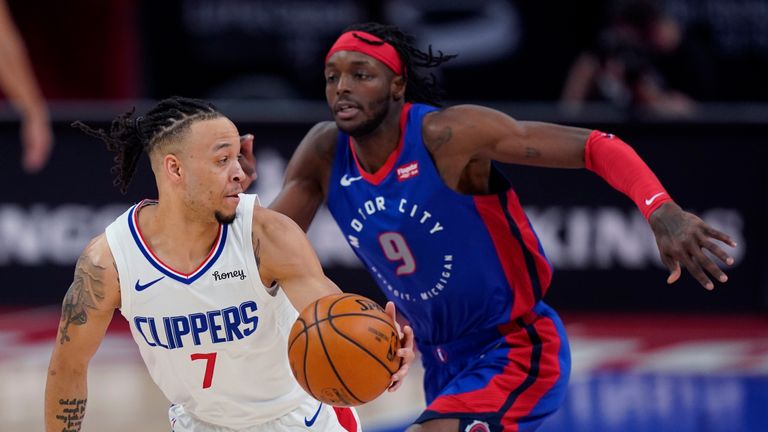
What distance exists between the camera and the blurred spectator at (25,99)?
8070mm

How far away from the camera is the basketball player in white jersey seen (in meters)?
4.20

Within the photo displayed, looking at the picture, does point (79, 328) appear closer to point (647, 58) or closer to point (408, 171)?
point (408, 171)

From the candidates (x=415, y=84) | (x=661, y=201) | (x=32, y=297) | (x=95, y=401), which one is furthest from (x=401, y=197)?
(x=32, y=297)

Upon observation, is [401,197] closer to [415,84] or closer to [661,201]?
[415,84]

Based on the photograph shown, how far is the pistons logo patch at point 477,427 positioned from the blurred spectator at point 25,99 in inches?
177

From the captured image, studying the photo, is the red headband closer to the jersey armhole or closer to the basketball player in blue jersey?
the basketball player in blue jersey

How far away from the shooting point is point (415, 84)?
5.52 m

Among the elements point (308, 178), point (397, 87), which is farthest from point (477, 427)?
point (397, 87)

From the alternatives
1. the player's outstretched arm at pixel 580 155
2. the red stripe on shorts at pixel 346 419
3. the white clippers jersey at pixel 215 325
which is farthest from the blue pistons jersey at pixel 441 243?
the white clippers jersey at pixel 215 325

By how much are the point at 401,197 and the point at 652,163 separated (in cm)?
514

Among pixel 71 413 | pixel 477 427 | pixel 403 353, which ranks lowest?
pixel 477 427

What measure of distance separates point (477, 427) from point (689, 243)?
1205 mm

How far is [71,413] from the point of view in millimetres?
4367

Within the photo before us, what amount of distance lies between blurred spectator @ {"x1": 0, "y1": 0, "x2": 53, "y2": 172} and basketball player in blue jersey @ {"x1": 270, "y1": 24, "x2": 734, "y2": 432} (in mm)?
3538
